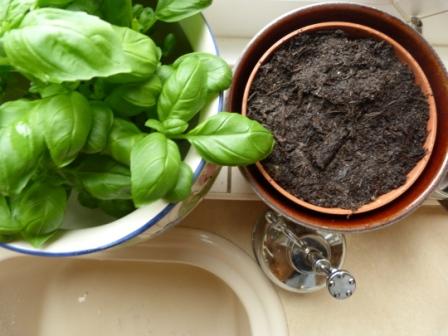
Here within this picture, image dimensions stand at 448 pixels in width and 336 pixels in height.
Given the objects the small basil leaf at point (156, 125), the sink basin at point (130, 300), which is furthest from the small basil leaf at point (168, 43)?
the sink basin at point (130, 300)

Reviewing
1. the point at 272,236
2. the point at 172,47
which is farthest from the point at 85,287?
the point at 172,47

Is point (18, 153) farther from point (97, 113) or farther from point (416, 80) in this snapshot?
point (416, 80)

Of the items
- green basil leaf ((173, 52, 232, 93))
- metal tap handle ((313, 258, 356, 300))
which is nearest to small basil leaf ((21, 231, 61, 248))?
green basil leaf ((173, 52, 232, 93))

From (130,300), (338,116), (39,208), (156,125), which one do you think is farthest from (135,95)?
(130,300)

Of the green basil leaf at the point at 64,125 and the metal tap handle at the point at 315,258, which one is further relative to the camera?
the metal tap handle at the point at 315,258

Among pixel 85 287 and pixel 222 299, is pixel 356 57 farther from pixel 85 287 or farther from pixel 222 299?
pixel 85 287

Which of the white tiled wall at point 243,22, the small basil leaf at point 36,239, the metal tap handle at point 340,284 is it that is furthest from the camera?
the white tiled wall at point 243,22

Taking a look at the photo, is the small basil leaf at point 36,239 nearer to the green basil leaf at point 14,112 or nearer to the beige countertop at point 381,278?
the green basil leaf at point 14,112
